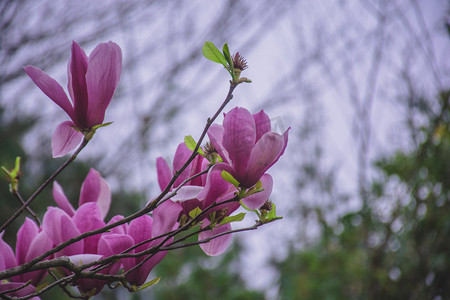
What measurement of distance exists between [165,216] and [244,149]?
0.09 meters

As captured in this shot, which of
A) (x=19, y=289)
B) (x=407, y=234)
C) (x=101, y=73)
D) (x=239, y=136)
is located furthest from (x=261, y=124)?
(x=407, y=234)

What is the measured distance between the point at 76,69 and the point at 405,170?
4.65 ft

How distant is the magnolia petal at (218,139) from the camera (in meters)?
0.35

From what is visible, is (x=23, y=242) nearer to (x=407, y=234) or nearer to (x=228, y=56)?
(x=228, y=56)

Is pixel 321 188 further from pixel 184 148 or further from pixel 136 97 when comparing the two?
pixel 184 148

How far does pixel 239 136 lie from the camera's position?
13.9 inches

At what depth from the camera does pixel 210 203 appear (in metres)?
0.37

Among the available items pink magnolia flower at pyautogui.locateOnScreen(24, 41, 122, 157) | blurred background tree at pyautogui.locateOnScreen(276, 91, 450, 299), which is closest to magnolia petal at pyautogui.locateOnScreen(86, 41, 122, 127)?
pink magnolia flower at pyautogui.locateOnScreen(24, 41, 122, 157)

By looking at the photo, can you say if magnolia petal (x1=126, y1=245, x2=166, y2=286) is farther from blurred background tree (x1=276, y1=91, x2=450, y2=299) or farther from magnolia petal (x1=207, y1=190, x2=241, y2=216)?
blurred background tree (x1=276, y1=91, x2=450, y2=299)

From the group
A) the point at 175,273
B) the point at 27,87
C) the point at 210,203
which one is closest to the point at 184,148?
the point at 210,203

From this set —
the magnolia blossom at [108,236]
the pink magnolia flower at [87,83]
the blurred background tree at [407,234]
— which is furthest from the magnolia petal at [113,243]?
the blurred background tree at [407,234]

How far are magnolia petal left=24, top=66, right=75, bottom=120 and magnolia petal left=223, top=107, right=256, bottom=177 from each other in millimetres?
146

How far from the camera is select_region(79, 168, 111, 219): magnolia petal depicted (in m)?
0.45

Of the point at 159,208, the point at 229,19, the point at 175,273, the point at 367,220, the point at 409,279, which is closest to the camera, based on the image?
the point at 159,208
